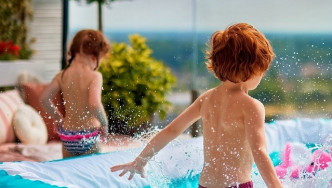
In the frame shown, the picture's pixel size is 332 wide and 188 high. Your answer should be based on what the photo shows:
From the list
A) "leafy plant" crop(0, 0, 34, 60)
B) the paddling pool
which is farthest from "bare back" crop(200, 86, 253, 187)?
"leafy plant" crop(0, 0, 34, 60)

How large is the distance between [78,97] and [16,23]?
2.92 m

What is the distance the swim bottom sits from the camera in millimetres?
3686

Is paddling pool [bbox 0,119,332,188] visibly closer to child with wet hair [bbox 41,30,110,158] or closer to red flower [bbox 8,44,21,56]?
child with wet hair [bbox 41,30,110,158]

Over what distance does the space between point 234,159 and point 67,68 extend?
165cm

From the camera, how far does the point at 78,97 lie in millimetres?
3779

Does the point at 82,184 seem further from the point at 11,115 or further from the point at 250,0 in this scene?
the point at 250,0

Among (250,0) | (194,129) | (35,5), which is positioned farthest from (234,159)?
(250,0)

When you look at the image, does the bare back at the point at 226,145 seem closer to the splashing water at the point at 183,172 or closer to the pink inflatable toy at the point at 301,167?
the splashing water at the point at 183,172

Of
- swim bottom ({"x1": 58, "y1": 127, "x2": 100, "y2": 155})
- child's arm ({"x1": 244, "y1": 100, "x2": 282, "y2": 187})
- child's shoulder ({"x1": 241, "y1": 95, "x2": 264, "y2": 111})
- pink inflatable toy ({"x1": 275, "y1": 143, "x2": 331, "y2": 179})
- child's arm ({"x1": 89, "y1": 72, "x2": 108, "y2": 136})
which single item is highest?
child's shoulder ({"x1": 241, "y1": 95, "x2": 264, "y2": 111})

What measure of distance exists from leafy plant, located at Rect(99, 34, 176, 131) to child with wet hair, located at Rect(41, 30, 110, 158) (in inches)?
84.4

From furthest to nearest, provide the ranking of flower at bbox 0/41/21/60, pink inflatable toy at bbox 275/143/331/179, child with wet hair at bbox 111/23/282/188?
flower at bbox 0/41/21/60 → pink inflatable toy at bbox 275/143/331/179 → child with wet hair at bbox 111/23/282/188

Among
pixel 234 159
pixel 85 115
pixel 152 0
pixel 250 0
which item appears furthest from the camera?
pixel 152 0

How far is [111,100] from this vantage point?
614 cm

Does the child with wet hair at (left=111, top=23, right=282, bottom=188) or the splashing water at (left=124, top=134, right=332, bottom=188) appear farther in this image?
the splashing water at (left=124, top=134, right=332, bottom=188)
